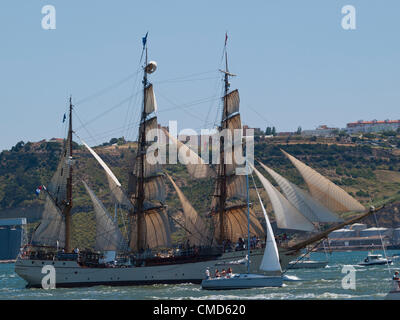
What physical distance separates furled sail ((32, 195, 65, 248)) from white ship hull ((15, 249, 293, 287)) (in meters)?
2.07

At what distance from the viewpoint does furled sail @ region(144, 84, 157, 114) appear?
7744 centimetres

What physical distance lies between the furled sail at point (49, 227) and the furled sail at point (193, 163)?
13.6 metres

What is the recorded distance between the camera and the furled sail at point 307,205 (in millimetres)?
64688

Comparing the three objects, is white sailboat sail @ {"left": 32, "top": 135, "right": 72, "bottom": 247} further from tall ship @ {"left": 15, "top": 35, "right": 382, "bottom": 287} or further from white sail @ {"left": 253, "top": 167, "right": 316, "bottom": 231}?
white sail @ {"left": 253, "top": 167, "right": 316, "bottom": 231}

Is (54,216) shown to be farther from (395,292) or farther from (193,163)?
(395,292)

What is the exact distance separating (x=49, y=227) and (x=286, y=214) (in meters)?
23.7

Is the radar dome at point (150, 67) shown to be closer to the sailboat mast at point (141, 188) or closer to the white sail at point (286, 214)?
the sailboat mast at point (141, 188)

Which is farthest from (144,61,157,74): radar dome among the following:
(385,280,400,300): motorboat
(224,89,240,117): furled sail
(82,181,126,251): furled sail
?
(385,280,400,300): motorboat

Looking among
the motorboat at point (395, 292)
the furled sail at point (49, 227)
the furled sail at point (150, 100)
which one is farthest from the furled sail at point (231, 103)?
the motorboat at point (395, 292)

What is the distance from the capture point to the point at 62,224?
245 feet

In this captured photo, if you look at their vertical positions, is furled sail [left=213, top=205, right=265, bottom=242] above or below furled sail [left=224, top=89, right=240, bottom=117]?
below
